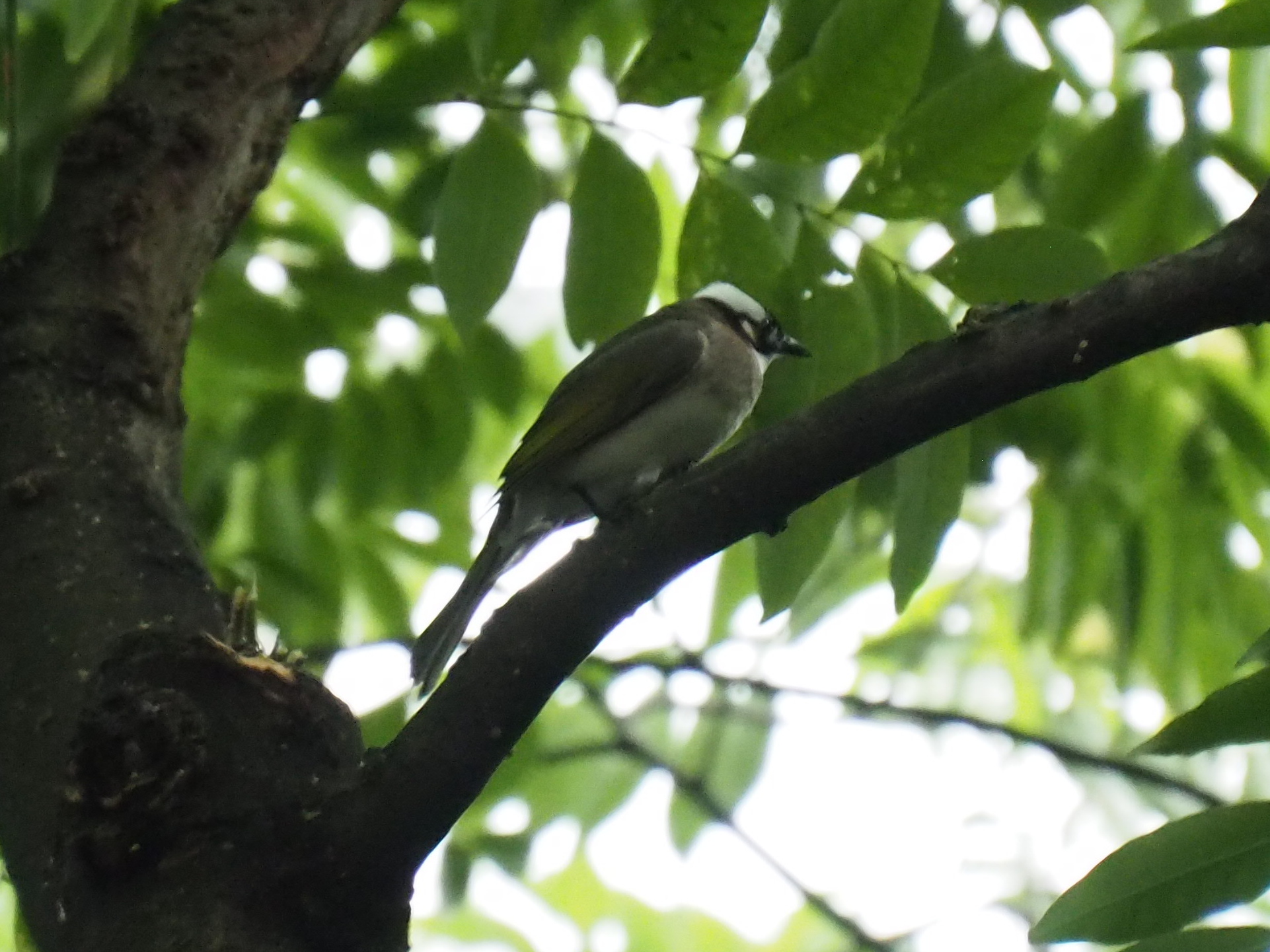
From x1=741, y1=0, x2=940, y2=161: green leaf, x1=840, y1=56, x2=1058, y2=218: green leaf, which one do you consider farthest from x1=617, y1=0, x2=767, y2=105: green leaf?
x1=840, y1=56, x2=1058, y2=218: green leaf

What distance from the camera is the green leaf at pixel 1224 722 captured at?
1924 millimetres

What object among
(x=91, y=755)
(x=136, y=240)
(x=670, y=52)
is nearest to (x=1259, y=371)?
(x=670, y=52)

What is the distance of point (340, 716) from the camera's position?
7.16ft

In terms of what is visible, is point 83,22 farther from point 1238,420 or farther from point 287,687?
point 1238,420

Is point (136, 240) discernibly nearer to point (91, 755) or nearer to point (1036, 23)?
point (91, 755)

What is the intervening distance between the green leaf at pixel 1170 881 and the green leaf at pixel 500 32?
2131 millimetres

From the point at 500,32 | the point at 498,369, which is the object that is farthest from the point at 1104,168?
the point at 498,369

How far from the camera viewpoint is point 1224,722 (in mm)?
1944

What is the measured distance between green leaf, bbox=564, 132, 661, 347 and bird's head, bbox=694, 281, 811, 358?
8.5 inches

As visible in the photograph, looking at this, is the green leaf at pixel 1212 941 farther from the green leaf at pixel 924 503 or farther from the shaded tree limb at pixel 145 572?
the green leaf at pixel 924 503

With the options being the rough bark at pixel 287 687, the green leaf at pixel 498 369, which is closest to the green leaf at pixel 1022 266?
the rough bark at pixel 287 687

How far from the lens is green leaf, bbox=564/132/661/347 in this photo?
10.7 feet

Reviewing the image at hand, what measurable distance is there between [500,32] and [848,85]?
777mm

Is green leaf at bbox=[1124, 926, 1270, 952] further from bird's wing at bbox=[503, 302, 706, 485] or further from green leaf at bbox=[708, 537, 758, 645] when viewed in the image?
green leaf at bbox=[708, 537, 758, 645]
